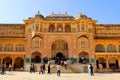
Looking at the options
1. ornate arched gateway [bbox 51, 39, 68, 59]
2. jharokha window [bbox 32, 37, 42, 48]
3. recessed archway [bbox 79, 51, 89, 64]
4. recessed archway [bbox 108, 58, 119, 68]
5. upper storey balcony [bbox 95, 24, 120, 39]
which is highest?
upper storey balcony [bbox 95, 24, 120, 39]

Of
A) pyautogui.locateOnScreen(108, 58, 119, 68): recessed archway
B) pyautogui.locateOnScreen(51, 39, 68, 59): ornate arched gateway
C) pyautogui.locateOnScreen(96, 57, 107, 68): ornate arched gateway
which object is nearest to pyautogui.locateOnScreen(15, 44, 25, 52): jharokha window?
pyautogui.locateOnScreen(51, 39, 68, 59): ornate arched gateway

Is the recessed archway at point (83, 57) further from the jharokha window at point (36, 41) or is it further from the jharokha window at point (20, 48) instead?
the jharokha window at point (20, 48)

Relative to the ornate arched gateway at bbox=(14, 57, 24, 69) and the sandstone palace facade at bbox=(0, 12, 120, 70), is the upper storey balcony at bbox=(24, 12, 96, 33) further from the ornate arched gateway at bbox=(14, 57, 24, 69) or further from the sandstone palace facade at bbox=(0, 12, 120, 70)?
the ornate arched gateway at bbox=(14, 57, 24, 69)

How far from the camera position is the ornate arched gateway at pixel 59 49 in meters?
41.5

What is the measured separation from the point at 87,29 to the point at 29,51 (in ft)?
40.5

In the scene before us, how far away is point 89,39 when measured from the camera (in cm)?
3950

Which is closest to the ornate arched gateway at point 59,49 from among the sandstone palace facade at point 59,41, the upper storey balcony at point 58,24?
the sandstone palace facade at point 59,41

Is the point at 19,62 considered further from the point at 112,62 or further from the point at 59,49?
the point at 112,62

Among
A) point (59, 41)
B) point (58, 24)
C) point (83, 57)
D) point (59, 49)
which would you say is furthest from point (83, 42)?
point (58, 24)

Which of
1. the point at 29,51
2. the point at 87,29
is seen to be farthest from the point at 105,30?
the point at 29,51

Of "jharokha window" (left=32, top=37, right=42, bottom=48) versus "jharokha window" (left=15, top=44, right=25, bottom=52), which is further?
"jharokha window" (left=15, top=44, right=25, bottom=52)

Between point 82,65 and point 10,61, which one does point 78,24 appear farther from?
point 10,61

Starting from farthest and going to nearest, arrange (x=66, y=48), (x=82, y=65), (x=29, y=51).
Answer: (x=66, y=48), (x=29, y=51), (x=82, y=65)

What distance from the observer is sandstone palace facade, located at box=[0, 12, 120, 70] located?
39250 mm
